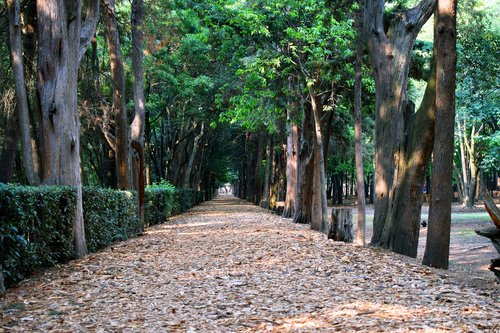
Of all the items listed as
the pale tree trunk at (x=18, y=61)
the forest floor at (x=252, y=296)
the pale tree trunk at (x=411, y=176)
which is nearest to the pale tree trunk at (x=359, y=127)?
the pale tree trunk at (x=411, y=176)

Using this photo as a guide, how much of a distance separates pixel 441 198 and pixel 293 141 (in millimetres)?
15525

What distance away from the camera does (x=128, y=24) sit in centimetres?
1794

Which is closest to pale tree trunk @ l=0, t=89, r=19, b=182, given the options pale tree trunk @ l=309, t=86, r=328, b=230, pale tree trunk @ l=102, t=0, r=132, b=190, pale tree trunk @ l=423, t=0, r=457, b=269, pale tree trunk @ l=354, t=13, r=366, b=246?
pale tree trunk @ l=102, t=0, r=132, b=190

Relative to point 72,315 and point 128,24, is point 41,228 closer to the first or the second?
point 72,315

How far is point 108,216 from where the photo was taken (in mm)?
13430

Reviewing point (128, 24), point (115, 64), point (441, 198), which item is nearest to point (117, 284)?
point (441, 198)

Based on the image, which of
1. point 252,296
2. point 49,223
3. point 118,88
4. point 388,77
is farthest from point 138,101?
point 252,296

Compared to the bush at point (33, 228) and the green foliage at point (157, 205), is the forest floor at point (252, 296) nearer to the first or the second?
the bush at point (33, 228)

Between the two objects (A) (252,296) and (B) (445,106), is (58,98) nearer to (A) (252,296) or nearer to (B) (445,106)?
(A) (252,296)

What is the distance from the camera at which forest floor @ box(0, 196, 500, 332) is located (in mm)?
5188

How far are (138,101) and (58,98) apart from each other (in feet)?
25.8

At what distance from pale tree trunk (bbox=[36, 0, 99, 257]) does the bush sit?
1.98 ft

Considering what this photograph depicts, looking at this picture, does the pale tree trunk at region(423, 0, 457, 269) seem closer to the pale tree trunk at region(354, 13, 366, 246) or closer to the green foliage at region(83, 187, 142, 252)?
the pale tree trunk at region(354, 13, 366, 246)

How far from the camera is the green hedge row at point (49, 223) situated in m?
7.20
